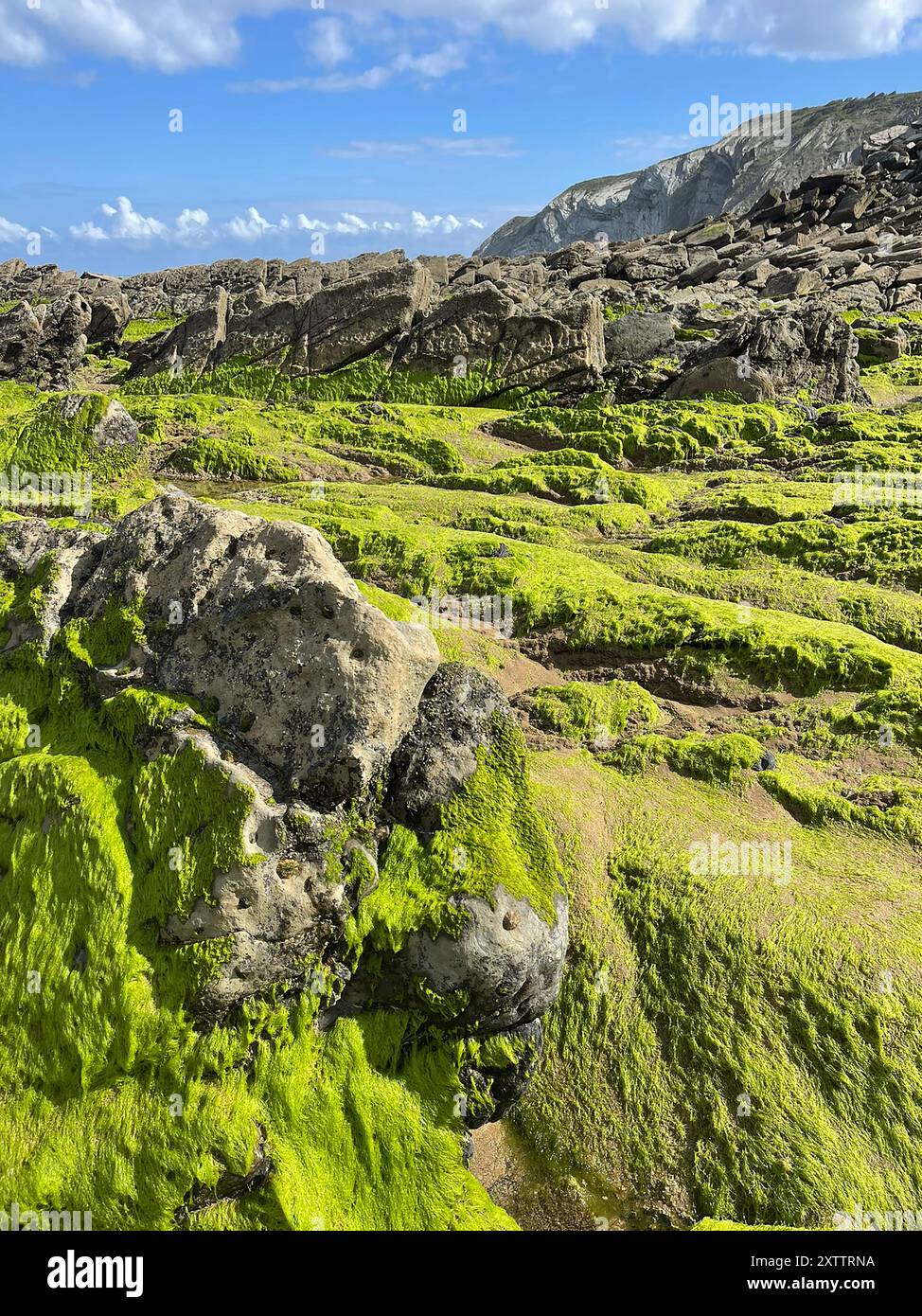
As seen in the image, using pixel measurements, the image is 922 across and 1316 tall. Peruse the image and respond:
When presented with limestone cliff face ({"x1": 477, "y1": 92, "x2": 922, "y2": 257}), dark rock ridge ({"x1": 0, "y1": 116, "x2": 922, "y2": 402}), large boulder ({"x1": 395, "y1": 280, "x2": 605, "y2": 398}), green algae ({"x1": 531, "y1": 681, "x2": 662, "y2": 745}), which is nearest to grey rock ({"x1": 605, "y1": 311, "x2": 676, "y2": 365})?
dark rock ridge ({"x1": 0, "y1": 116, "x2": 922, "y2": 402})

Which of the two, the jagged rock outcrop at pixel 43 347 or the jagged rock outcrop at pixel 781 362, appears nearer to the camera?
the jagged rock outcrop at pixel 781 362

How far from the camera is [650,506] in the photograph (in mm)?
20547

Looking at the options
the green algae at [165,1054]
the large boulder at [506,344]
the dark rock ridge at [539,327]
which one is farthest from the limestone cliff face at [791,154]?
the green algae at [165,1054]

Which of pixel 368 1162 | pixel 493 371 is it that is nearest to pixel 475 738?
pixel 368 1162

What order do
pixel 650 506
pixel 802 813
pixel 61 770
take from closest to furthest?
pixel 61 770 < pixel 802 813 < pixel 650 506

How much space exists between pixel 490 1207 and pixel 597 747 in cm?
599

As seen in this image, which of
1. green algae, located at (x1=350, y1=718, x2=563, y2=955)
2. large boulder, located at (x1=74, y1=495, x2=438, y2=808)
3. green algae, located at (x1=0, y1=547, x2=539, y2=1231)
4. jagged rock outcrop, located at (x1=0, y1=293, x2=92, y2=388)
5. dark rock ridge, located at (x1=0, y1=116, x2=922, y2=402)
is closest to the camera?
green algae, located at (x1=0, y1=547, x2=539, y2=1231)

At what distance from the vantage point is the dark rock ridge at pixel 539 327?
28.8 meters

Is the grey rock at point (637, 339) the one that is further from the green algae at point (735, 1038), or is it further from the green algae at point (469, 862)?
the green algae at point (469, 862)

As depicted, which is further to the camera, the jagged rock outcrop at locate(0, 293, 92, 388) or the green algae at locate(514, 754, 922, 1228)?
the jagged rock outcrop at locate(0, 293, 92, 388)

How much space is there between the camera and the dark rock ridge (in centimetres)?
2881

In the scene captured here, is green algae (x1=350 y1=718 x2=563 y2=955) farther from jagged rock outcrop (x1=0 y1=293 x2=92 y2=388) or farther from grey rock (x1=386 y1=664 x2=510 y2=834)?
jagged rock outcrop (x1=0 y1=293 x2=92 y2=388)

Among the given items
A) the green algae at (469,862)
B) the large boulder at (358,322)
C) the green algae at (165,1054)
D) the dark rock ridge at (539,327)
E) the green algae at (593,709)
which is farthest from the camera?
the large boulder at (358,322)
